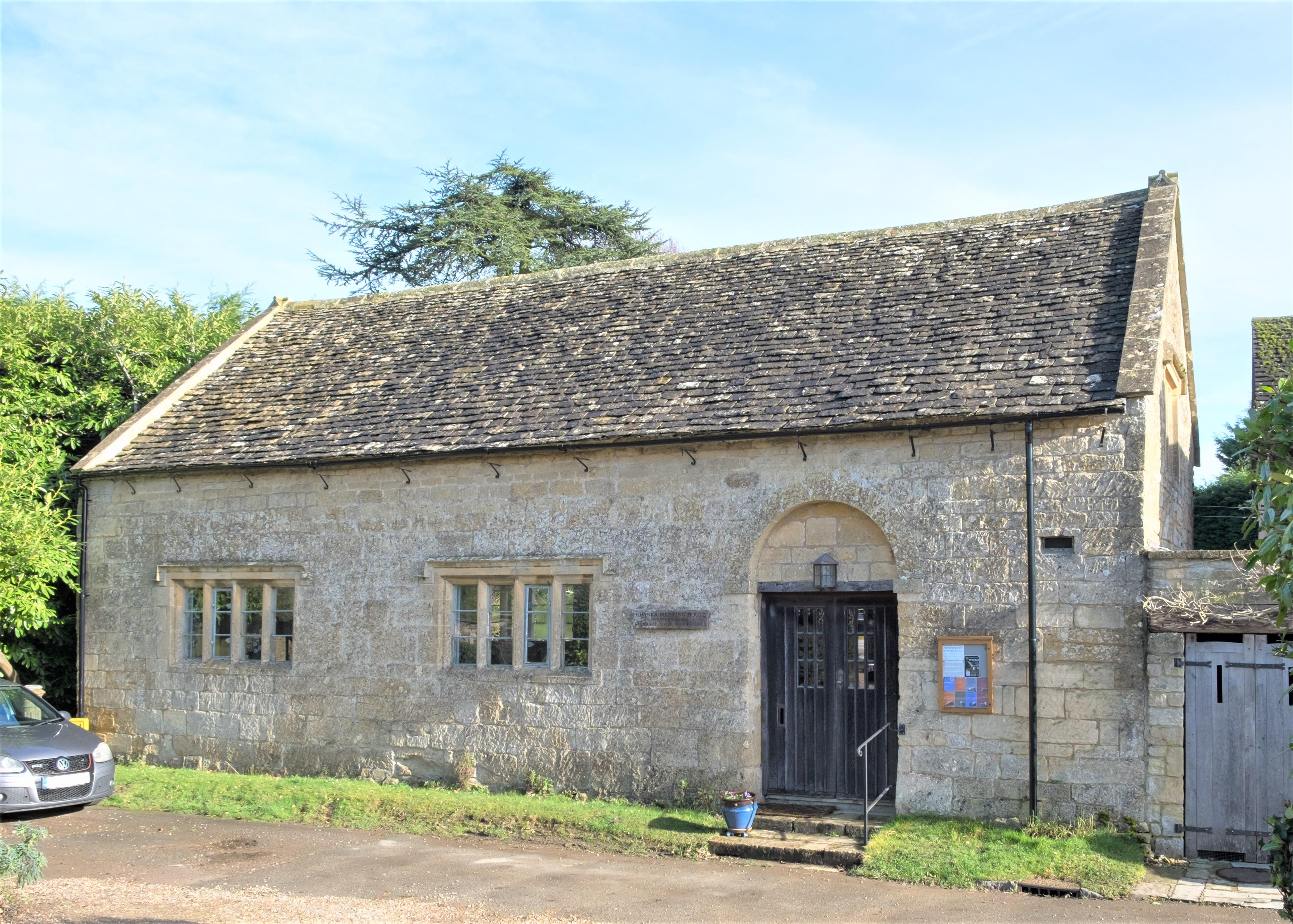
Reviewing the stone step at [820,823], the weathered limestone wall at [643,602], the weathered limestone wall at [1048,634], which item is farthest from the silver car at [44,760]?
the weathered limestone wall at [1048,634]

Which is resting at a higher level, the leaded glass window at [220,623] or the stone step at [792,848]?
the leaded glass window at [220,623]

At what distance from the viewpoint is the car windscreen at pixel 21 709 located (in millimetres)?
12484

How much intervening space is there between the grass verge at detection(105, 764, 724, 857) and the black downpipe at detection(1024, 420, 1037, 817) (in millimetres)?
3003

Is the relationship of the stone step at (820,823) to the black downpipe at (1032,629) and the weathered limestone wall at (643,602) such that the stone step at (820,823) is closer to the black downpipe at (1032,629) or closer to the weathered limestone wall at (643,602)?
the weathered limestone wall at (643,602)

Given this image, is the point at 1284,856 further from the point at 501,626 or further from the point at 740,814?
the point at 501,626

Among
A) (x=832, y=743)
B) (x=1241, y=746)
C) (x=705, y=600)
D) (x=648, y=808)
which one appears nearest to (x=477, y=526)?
(x=705, y=600)

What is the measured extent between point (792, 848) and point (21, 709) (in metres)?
8.61

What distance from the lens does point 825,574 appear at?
39.5 ft

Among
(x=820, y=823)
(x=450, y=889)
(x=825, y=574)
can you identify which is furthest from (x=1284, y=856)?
(x=825, y=574)

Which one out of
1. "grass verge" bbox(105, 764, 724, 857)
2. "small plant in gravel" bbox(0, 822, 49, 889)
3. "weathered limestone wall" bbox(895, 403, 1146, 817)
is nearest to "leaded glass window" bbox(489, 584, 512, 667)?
"grass verge" bbox(105, 764, 724, 857)

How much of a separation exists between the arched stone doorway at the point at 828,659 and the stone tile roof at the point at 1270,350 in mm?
9084

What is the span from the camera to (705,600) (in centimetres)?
1246

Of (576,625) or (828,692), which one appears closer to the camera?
(828,692)

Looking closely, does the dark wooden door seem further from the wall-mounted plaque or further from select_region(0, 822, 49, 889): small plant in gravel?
select_region(0, 822, 49, 889): small plant in gravel
